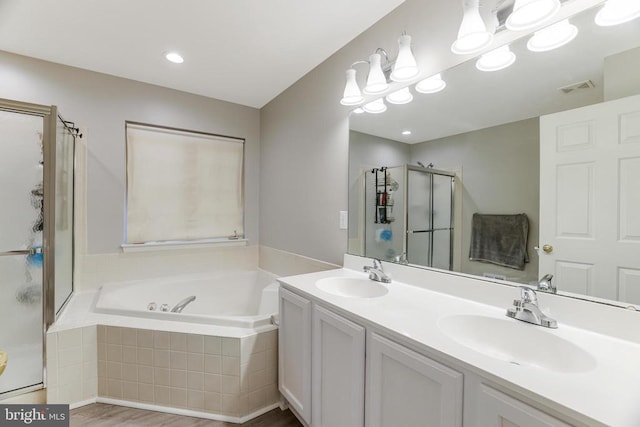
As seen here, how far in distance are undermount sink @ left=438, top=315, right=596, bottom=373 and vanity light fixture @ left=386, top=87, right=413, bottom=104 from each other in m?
1.19

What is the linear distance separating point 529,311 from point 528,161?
0.58 metres

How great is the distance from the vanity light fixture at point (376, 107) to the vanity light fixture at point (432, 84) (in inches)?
9.7

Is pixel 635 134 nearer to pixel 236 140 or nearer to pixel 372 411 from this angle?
pixel 372 411

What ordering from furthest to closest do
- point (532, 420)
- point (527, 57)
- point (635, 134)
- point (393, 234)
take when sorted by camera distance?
1. point (393, 234)
2. point (527, 57)
3. point (635, 134)
4. point (532, 420)

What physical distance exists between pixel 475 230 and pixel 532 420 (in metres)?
0.82

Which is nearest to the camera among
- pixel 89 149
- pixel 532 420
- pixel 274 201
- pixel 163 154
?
pixel 532 420

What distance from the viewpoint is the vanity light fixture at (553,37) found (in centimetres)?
103

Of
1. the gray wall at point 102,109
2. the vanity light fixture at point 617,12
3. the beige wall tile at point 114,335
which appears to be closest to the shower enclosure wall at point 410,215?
the vanity light fixture at point 617,12

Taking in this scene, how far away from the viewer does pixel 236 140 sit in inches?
118

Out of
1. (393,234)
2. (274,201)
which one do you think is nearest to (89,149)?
(274,201)

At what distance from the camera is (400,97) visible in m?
1.65

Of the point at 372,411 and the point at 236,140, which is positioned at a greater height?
the point at 236,140

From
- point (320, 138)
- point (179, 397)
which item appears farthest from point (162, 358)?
point (320, 138)

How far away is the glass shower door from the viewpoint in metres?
1.87
